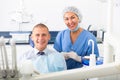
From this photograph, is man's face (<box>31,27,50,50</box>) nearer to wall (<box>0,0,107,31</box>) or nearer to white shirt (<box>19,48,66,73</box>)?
white shirt (<box>19,48,66,73</box>)

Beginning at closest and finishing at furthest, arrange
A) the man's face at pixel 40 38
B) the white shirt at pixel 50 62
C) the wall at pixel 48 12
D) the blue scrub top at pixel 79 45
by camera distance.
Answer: the white shirt at pixel 50 62 < the man's face at pixel 40 38 < the blue scrub top at pixel 79 45 < the wall at pixel 48 12

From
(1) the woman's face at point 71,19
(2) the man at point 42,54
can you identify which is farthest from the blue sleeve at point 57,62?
(1) the woman's face at point 71,19

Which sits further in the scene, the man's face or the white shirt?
the man's face

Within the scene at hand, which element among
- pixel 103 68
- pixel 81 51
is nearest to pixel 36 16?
pixel 81 51

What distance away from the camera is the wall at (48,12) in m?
3.65

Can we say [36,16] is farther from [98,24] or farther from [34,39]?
[34,39]

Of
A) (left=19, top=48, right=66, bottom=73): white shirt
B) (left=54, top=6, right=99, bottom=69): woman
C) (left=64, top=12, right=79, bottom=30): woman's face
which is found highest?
(left=64, top=12, right=79, bottom=30): woman's face

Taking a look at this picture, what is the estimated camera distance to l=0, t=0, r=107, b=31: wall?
12.0ft

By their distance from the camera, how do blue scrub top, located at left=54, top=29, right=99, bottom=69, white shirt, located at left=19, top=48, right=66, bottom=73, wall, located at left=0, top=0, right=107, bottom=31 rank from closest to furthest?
1. white shirt, located at left=19, top=48, right=66, bottom=73
2. blue scrub top, located at left=54, top=29, right=99, bottom=69
3. wall, located at left=0, top=0, right=107, bottom=31

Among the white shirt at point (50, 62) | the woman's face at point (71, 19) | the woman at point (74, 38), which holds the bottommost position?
the white shirt at point (50, 62)

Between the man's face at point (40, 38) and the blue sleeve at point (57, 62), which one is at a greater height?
the man's face at point (40, 38)

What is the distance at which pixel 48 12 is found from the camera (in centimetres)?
370

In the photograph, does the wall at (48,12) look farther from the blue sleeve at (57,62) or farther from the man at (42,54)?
the blue sleeve at (57,62)

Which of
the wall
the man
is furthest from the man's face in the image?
the wall
